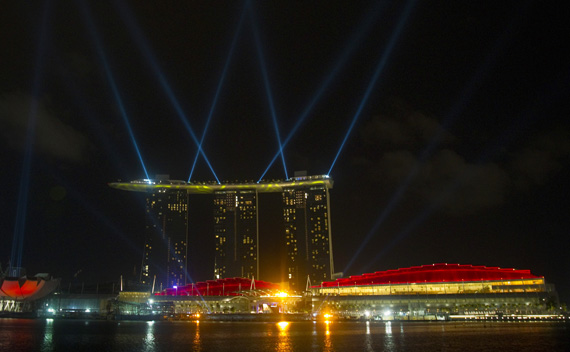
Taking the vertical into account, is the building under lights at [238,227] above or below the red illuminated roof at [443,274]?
above

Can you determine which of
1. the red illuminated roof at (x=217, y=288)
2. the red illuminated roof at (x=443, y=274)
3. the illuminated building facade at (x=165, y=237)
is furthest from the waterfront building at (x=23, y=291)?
the red illuminated roof at (x=443, y=274)

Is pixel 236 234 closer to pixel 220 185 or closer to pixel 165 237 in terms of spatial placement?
pixel 220 185

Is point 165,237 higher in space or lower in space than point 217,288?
higher

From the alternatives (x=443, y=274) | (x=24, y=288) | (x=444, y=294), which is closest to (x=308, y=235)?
(x=443, y=274)

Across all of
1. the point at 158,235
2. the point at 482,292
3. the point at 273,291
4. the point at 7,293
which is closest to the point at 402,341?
the point at 482,292

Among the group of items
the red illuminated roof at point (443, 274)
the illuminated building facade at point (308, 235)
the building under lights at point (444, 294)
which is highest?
the illuminated building facade at point (308, 235)

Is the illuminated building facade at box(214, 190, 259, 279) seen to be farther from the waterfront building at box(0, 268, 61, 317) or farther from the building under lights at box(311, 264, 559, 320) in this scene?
the waterfront building at box(0, 268, 61, 317)

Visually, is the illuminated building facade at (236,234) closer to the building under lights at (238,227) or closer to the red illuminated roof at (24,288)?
the building under lights at (238,227)

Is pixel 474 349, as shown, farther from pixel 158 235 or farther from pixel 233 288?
pixel 158 235
